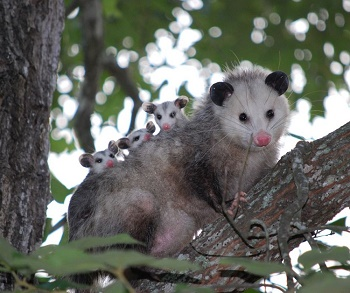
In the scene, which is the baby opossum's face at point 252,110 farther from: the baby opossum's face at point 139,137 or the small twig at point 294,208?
the small twig at point 294,208

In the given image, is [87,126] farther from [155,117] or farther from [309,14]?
[309,14]

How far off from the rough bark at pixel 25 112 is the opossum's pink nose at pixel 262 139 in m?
0.92

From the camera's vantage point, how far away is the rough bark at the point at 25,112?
2387 mm

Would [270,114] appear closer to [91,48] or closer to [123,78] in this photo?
[91,48]

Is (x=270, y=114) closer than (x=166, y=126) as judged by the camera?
Yes

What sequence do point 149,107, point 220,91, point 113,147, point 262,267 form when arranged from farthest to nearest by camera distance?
point 149,107 < point 113,147 < point 220,91 < point 262,267

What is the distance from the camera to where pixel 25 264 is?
1121mm

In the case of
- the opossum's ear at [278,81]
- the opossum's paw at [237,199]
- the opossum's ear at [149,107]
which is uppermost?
the opossum's ear at [149,107]

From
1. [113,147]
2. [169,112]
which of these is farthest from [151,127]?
[113,147]

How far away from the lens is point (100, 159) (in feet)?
11.2

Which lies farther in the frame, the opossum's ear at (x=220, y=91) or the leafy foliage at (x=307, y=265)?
the opossum's ear at (x=220, y=91)

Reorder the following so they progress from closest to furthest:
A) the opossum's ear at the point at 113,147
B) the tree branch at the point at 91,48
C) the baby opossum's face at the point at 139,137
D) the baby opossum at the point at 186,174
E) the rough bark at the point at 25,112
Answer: the rough bark at the point at 25,112
the baby opossum at the point at 186,174
the baby opossum's face at the point at 139,137
the opossum's ear at the point at 113,147
the tree branch at the point at 91,48

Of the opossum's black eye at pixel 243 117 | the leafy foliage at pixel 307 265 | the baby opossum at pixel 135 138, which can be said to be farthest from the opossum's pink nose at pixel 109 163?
the leafy foliage at pixel 307 265

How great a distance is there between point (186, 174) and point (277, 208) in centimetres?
85
